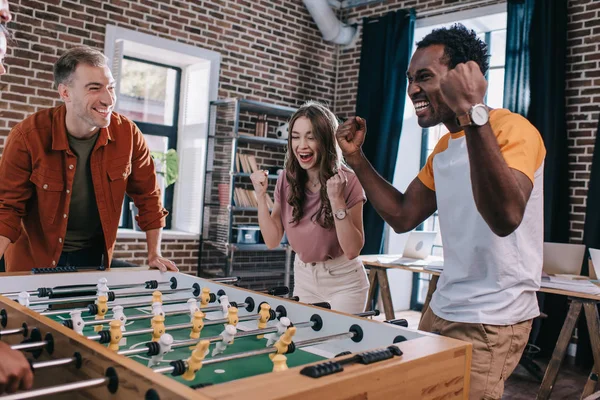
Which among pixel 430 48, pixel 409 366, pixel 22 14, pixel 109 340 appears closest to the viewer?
pixel 409 366

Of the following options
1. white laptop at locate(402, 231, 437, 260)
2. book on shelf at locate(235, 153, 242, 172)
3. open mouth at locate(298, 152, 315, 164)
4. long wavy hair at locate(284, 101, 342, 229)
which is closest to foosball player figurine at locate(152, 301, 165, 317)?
long wavy hair at locate(284, 101, 342, 229)

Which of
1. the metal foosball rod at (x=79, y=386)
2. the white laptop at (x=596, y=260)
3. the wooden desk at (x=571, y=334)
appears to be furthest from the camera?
the white laptop at (x=596, y=260)

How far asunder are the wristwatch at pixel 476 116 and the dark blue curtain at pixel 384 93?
4540 mm

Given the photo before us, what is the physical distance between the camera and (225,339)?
4.53 ft

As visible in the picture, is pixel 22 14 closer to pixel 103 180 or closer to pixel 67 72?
pixel 67 72

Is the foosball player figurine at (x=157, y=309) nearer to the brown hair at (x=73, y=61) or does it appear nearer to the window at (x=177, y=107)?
the brown hair at (x=73, y=61)

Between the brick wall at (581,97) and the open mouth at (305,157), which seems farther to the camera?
the brick wall at (581,97)

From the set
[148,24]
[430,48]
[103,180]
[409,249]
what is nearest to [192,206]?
[148,24]

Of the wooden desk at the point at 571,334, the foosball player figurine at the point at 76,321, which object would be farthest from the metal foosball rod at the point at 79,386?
the wooden desk at the point at 571,334

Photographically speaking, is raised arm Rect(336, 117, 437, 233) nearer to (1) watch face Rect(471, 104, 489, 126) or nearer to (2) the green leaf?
(1) watch face Rect(471, 104, 489, 126)

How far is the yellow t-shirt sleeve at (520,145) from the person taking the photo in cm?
137

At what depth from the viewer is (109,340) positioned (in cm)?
136

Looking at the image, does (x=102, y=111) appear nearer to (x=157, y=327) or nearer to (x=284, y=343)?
(x=157, y=327)

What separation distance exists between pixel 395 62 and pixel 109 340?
16.5 ft
